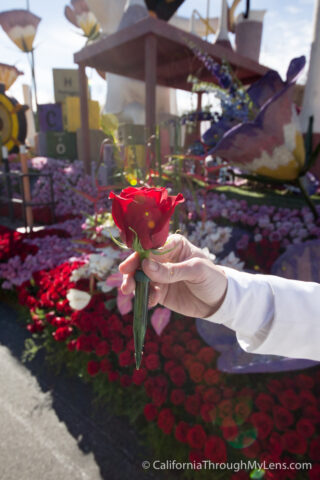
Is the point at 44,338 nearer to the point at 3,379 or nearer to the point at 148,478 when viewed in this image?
the point at 3,379

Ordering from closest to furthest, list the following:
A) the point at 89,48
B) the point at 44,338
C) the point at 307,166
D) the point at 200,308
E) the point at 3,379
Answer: the point at 200,308
the point at 307,166
the point at 3,379
the point at 44,338
the point at 89,48

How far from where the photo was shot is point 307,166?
1.96m

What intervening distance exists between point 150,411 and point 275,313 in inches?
41.8

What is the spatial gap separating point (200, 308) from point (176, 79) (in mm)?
6487

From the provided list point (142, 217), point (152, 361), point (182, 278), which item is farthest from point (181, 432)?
point (142, 217)

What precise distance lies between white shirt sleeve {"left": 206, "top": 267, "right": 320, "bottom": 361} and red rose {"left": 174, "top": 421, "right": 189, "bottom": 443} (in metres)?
0.84

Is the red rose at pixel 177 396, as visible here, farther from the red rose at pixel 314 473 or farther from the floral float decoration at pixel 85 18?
the floral float decoration at pixel 85 18

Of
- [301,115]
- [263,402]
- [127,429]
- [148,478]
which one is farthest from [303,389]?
[301,115]

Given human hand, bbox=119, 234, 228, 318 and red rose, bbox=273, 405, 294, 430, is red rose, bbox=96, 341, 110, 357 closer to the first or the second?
red rose, bbox=273, 405, 294, 430

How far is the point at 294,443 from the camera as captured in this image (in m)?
1.19

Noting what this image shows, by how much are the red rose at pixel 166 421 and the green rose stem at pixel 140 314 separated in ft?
3.50

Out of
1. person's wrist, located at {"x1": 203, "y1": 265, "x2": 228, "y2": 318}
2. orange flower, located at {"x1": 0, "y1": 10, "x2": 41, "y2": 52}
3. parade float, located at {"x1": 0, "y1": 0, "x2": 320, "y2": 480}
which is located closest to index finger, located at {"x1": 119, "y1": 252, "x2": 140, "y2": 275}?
parade float, located at {"x1": 0, "y1": 0, "x2": 320, "y2": 480}

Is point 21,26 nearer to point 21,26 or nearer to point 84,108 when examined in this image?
point 21,26

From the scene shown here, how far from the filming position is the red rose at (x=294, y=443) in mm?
1175
